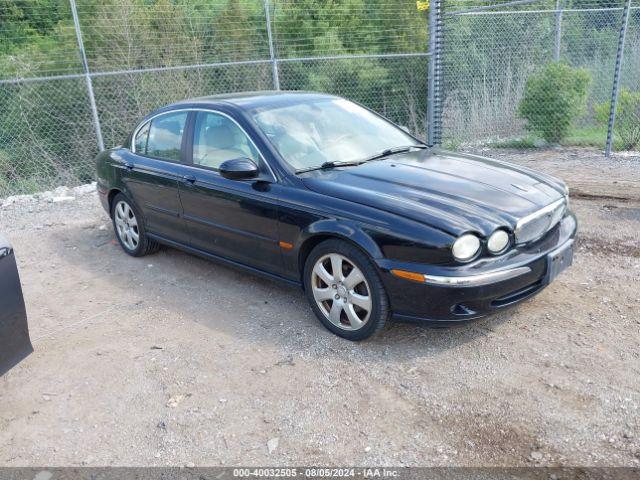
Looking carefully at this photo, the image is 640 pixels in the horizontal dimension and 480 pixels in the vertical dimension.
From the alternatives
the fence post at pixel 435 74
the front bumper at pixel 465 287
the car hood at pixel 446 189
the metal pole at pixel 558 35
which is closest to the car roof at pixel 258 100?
the car hood at pixel 446 189

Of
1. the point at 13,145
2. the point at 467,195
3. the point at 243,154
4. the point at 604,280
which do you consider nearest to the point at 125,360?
the point at 243,154

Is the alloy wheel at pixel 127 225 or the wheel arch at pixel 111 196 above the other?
the wheel arch at pixel 111 196

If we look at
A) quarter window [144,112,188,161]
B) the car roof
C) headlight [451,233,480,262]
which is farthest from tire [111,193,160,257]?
headlight [451,233,480,262]

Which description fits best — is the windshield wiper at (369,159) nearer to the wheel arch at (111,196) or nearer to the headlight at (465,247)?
the headlight at (465,247)

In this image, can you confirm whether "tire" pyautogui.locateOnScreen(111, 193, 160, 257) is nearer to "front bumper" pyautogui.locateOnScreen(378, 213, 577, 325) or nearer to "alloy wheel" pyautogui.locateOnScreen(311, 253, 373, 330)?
"alloy wheel" pyautogui.locateOnScreen(311, 253, 373, 330)

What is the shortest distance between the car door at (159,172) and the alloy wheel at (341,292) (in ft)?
5.55

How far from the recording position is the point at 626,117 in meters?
10.1

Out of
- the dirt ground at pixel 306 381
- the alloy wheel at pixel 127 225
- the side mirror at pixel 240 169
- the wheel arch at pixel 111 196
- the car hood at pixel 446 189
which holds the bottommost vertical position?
the dirt ground at pixel 306 381

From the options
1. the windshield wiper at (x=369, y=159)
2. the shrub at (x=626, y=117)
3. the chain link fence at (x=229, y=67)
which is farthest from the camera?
the chain link fence at (x=229, y=67)

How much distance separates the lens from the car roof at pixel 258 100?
4.68 m

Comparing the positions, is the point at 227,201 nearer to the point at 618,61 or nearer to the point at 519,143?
the point at 618,61

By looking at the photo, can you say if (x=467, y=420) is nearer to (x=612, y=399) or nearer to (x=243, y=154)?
(x=612, y=399)

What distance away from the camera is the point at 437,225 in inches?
134

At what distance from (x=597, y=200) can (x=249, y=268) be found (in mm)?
Answer: 4486
